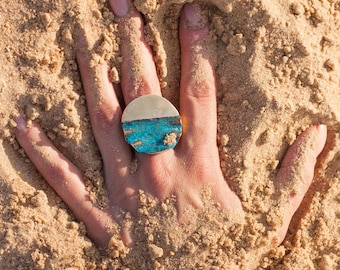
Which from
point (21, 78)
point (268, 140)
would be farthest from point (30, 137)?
point (268, 140)

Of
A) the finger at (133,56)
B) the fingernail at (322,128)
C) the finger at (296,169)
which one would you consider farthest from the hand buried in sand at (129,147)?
the fingernail at (322,128)

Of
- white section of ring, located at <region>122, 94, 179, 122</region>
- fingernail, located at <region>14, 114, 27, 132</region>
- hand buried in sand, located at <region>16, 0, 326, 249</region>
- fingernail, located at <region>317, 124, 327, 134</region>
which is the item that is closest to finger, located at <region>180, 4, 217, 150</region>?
hand buried in sand, located at <region>16, 0, 326, 249</region>

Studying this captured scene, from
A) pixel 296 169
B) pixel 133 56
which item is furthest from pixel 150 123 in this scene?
pixel 296 169

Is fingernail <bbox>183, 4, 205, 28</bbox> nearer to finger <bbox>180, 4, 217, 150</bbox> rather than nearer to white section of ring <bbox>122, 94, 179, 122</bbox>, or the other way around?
finger <bbox>180, 4, 217, 150</bbox>

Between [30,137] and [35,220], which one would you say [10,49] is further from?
[35,220]

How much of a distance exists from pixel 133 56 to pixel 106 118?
0.91 feet

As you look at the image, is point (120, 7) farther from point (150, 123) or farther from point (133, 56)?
point (150, 123)

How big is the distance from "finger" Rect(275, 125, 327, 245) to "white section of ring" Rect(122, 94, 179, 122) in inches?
21.0

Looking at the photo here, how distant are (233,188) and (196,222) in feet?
0.71

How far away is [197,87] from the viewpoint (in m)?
2.08

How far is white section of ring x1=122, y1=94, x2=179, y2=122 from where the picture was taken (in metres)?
2.00

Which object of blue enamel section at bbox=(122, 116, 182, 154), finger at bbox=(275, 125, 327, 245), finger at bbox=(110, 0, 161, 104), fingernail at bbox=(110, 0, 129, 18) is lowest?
finger at bbox=(275, 125, 327, 245)

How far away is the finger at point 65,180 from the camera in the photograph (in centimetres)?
204

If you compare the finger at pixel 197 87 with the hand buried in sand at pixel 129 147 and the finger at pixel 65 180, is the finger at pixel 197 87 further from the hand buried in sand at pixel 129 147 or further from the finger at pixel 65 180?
the finger at pixel 65 180
